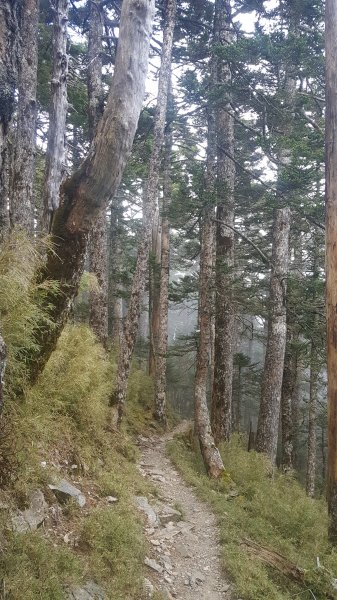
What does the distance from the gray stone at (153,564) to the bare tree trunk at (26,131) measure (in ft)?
20.9

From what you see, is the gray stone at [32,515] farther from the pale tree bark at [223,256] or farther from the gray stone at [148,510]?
the pale tree bark at [223,256]

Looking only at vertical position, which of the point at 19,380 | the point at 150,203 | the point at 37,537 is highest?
the point at 150,203

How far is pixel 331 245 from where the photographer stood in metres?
5.71

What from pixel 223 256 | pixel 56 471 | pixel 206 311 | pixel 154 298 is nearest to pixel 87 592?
pixel 56 471

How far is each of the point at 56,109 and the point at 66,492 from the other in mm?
6854

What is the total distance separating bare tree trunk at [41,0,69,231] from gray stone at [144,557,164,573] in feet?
19.0

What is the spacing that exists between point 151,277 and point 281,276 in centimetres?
860

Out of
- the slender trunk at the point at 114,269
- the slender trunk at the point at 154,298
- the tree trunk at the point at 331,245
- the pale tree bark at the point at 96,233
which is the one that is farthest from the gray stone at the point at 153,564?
the slender trunk at the point at 114,269

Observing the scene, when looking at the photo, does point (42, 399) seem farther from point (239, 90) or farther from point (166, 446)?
point (239, 90)

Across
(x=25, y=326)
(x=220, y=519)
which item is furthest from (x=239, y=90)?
(x=220, y=519)

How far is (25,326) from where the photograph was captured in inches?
141

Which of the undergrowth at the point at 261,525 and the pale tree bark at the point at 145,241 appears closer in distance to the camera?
the undergrowth at the point at 261,525

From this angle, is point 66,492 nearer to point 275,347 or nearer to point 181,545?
point 181,545

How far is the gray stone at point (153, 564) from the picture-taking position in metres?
4.77
